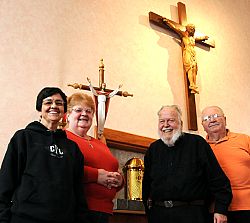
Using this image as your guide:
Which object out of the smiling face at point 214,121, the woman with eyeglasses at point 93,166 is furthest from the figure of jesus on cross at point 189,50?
the woman with eyeglasses at point 93,166

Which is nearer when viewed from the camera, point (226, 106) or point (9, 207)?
point (9, 207)

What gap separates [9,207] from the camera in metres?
1.56

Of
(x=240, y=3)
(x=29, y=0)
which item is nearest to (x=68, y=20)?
(x=29, y=0)

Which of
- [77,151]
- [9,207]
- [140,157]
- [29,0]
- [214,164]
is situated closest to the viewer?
[9,207]

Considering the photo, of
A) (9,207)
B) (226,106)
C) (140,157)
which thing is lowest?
(9,207)

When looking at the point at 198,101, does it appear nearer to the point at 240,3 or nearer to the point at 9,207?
the point at 240,3

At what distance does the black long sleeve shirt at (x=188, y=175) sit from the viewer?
210cm

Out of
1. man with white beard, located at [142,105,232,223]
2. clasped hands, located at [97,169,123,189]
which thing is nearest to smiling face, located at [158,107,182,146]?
man with white beard, located at [142,105,232,223]

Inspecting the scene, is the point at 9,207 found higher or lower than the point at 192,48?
lower

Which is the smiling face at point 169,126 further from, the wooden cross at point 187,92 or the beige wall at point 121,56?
the wooden cross at point 187,92

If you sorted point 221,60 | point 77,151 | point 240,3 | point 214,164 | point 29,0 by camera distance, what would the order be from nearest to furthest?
point 77,151 < point 214,164 < point 29,0 < point 221,60 < point 240,3

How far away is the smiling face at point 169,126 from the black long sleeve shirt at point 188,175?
35mm

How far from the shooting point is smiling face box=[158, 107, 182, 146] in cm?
226

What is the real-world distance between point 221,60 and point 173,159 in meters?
2.12
